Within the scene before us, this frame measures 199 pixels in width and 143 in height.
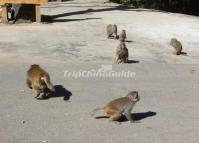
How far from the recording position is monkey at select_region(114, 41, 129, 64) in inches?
478

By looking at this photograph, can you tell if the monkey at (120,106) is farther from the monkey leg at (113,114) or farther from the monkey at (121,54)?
the monkey at (121,54)

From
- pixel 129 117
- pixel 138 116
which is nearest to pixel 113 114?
pixel 129 117

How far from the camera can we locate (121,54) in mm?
12289

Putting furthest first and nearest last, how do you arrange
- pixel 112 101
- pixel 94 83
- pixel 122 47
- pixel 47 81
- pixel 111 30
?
pixel 111 30, pixel 122 47, pixel 94 83, pixel 47 81, pixel 112 101

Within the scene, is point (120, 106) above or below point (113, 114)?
above

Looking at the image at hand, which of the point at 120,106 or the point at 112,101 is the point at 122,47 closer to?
the point at 112,101

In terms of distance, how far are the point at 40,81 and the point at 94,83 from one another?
5.88ft

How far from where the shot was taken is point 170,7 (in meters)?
30.7

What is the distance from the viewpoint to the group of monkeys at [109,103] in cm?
803

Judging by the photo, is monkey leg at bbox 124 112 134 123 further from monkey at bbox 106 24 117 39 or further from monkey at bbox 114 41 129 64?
monkey at bbox 106 24 117 39

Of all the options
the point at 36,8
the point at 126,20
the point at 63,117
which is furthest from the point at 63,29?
the point at 63,117

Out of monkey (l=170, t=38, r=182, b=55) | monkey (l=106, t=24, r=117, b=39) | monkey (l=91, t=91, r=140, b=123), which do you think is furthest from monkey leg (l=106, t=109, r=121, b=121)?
monkey (l=106, t=24, r=117, b=39)

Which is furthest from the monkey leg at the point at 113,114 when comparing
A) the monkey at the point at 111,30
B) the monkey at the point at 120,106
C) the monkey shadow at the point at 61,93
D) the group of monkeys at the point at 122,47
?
the monkey at the point at 111,30

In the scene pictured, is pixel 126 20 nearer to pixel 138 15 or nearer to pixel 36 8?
pixel 138 15
